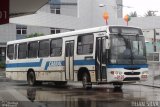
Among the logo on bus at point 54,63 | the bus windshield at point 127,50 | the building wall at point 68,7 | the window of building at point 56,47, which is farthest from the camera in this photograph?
the building wall at point 68,7

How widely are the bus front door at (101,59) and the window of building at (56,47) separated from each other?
3.63m

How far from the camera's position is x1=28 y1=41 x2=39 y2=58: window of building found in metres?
25.9

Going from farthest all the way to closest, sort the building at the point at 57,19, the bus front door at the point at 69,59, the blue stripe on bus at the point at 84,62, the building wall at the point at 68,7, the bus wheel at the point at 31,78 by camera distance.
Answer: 1. the building wall at the point at 68,7
2. the building at the point at 57,19
3. the bus wheel at the point at 31,78
4. the bus front door at the point at 69,59
5. the blue stripe on bus at the point at 84,62

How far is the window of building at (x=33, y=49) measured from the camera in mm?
25930

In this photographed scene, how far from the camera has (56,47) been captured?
2395 centimetres

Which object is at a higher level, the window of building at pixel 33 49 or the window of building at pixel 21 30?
the window of building at pixel 21 30

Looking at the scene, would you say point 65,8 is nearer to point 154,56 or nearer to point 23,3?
point 154,56

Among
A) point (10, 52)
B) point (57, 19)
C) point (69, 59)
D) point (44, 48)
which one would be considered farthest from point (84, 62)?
point (57, 19)

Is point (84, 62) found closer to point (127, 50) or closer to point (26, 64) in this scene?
point (127, 50)

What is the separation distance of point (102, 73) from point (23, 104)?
20.3ft

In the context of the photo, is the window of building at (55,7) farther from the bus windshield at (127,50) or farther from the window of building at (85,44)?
the bus windshield at (127,50)

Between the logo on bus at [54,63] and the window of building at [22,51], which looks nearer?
the logo on bus at [54,63]

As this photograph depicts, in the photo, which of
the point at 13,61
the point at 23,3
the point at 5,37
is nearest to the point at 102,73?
the point at 23,3

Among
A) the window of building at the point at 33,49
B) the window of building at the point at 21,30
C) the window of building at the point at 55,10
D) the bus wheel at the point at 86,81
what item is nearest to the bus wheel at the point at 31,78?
the window of building at the point at 33,49
